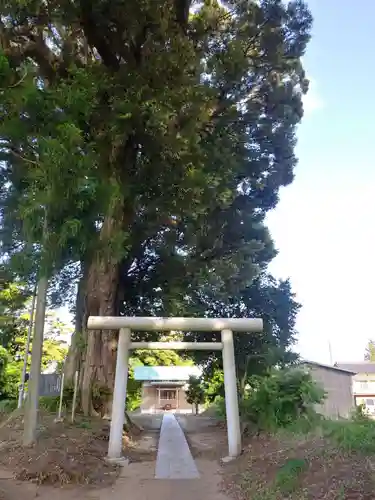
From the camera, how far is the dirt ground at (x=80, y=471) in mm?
5195

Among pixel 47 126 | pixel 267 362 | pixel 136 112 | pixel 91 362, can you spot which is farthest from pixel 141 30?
pixel 267 362

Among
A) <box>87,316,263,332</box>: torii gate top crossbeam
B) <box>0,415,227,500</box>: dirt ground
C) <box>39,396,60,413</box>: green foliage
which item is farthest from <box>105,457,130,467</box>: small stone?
<box>39,396,60,413</box>: green foliage

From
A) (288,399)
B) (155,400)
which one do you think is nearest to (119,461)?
(288,399)

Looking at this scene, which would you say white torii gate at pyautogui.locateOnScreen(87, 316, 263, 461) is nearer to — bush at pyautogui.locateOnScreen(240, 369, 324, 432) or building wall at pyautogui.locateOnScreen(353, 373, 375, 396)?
bush at pyautogui.locateOnScreen(240, 369, 324, 432)

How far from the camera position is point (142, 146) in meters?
9.84

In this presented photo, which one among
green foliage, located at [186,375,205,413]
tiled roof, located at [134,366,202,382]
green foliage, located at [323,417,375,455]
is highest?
tiled roof, located at [134,366,202,382]

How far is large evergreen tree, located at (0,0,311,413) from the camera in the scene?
6188mm

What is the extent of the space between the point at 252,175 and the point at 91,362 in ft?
21.7

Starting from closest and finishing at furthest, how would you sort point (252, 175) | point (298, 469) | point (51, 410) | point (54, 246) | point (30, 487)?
point (298, 469)
point (30, 487)
point (54, 246)
point (51, 410)
point (252, 175)

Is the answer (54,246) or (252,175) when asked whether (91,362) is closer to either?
(54,246)

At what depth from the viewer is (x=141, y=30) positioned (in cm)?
900

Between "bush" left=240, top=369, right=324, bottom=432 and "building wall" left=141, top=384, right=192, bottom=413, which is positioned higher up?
"building wall" left=141, top=384, right=192, bottom=413

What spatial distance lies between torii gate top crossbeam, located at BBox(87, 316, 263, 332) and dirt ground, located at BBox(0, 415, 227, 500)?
1.85 metres

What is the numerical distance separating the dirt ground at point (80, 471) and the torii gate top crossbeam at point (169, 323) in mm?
1850
